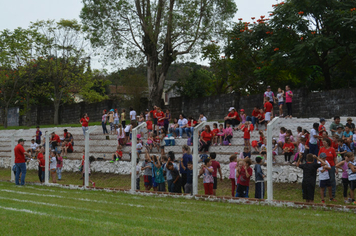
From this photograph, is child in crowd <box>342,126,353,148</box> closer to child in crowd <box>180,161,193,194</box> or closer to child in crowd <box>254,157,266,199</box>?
child in crowd <box>254,157,266,199</box>

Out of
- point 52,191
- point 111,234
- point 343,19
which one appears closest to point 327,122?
point 343,19

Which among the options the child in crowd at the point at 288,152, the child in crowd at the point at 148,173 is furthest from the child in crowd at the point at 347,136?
the child in crowd at the point at 148,173

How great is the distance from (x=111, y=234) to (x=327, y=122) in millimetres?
13616

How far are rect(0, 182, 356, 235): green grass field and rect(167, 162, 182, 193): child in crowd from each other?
1.50 m

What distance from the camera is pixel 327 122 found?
18.5 metres

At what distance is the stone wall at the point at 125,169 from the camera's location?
1427 cm

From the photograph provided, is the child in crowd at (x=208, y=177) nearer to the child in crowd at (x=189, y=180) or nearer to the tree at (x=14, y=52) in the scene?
the child in crowd at (x=189, y=180)

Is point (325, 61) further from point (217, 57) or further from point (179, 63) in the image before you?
point (217, 57)

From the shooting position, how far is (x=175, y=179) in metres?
13.8

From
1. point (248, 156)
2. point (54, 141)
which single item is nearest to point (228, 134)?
point (248, 156)

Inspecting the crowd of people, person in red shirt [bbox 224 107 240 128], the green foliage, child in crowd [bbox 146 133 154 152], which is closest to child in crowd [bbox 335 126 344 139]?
the crowd of people

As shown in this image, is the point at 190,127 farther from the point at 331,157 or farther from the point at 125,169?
the point at 331,157

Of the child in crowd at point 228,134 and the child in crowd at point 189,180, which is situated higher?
the child in crowd at point 228,134

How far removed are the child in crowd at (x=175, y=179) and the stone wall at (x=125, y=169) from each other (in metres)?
2.92
